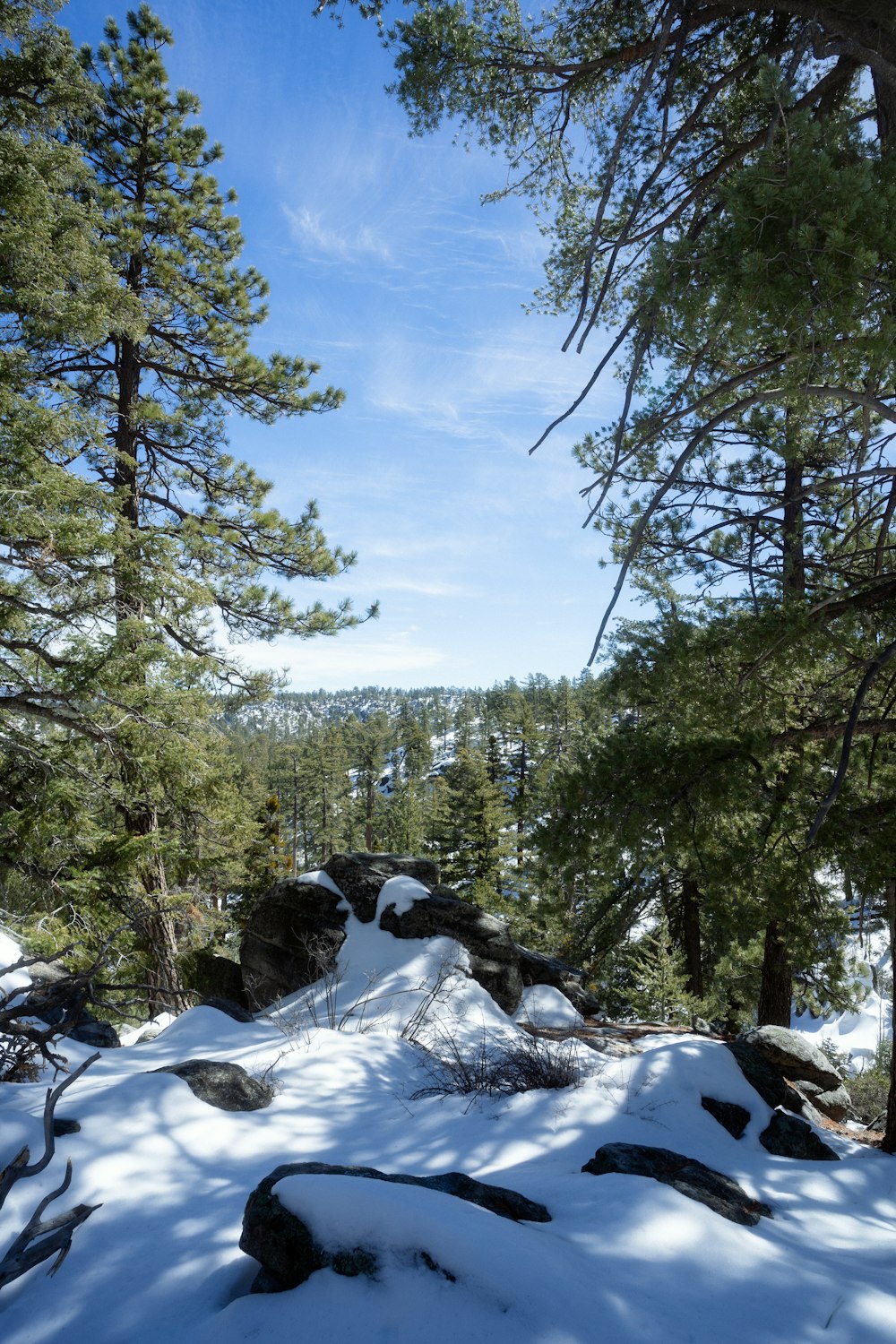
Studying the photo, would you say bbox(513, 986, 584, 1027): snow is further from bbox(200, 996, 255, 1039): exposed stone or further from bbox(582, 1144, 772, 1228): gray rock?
bbox(582, 1144, 772, 1228): gray rock

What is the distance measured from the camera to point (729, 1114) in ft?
15.3

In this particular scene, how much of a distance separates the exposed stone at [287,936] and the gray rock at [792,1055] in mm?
5183

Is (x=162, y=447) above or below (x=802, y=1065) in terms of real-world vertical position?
above

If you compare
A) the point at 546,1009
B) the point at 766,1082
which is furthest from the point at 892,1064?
the point at 546,1009

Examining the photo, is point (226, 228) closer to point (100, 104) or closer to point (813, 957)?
point (100, 104)

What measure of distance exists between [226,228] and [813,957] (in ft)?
39.0

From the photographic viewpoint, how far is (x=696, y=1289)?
215 centimetres

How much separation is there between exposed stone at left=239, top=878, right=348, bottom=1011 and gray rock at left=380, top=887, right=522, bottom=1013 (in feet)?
3.09

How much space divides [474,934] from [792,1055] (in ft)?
12.7

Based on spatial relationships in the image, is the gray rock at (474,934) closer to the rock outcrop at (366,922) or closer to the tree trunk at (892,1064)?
the rock outcrop at (366,922)

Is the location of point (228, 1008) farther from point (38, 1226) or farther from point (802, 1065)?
point (802, 1065)

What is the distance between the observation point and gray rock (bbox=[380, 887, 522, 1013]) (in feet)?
29.0

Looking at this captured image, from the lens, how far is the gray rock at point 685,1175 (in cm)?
302

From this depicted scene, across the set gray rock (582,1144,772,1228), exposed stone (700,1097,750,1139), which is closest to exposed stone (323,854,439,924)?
exposed stone (700,1097,750,1139)
